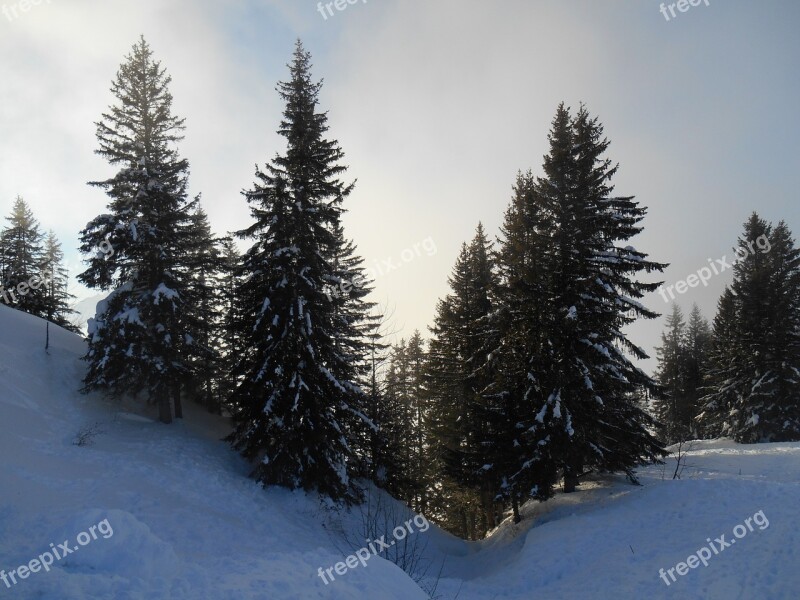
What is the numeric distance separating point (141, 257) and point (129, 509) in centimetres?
1150

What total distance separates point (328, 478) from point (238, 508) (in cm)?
348

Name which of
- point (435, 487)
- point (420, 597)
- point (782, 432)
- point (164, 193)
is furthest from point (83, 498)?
point (782, 432)

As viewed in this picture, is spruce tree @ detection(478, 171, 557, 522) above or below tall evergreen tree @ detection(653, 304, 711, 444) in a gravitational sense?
above

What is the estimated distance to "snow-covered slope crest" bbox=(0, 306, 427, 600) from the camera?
7289 mm

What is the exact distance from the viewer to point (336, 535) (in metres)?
16.2

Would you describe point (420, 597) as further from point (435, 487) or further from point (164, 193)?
point (435, 487)

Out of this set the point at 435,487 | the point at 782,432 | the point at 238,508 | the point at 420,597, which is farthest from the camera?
the point at 435,487

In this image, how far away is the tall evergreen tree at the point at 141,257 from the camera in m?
18.5
